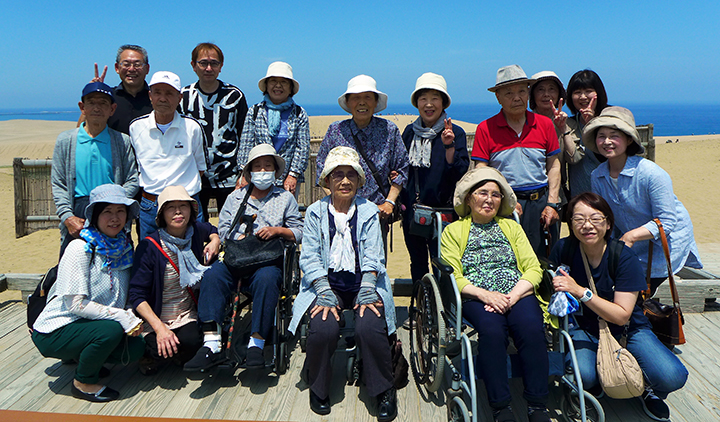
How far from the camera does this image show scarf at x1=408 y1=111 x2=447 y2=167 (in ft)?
12.3

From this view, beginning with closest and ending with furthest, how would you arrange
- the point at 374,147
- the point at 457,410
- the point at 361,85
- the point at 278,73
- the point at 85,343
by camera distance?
1. the point at 457,410
2. the point at 85,343
3. the point at 361,85
4. the point at 374,147
5. the point at 278,73

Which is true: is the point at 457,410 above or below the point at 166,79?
below

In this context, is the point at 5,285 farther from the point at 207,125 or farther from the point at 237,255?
the point at 237,255

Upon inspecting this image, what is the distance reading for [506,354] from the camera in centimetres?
271

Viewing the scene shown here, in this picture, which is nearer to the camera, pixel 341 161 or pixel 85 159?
pixel 341 161

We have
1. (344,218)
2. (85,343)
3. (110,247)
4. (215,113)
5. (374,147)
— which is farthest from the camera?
(215,113)

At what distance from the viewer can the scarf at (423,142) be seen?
3.75 m

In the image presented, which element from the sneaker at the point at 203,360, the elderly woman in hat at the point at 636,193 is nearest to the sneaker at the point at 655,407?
the elderly woman in hat at the point at 636,193

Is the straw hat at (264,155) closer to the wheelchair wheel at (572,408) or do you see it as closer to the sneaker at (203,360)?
the sneaker at (203,360)

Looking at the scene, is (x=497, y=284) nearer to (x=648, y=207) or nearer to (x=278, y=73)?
(x=648, y=207)

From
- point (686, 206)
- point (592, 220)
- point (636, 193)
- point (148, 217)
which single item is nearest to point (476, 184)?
point (592, 220)

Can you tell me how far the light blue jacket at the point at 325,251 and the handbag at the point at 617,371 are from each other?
123 cm

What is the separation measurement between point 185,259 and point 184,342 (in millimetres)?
543

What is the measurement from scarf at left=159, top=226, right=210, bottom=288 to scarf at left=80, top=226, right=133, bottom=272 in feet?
0.77
